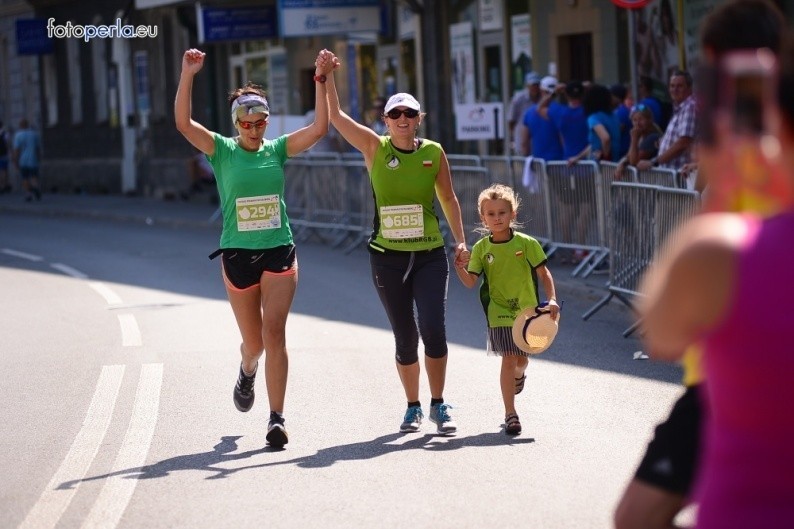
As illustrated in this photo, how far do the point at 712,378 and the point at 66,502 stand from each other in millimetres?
4239

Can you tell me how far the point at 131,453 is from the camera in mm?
7441

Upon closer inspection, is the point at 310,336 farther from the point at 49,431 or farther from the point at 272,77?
the point at 272,77


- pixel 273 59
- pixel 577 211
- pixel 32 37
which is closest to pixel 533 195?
pixel 577 211

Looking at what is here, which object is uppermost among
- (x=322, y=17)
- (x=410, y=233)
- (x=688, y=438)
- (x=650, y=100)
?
(x=322, y=17)

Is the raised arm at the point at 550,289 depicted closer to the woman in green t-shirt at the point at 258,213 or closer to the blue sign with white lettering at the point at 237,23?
the woman in green t-shirt at the point at 258,213

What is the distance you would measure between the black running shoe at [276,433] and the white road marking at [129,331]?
13.8ft

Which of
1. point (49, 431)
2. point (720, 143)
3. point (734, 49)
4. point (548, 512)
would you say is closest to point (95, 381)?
point (49, 431)

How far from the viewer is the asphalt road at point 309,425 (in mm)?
6176

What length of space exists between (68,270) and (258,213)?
11337 millimetres

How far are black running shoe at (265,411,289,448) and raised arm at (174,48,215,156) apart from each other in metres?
1.41

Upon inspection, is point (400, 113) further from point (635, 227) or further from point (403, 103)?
point (635, 227)

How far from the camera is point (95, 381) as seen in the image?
9797mm

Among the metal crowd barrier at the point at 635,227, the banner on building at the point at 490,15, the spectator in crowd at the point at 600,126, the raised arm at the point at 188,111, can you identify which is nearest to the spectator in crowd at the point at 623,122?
the spectator in crowd at the point at 600,126

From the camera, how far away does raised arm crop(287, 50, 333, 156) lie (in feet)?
24.7
